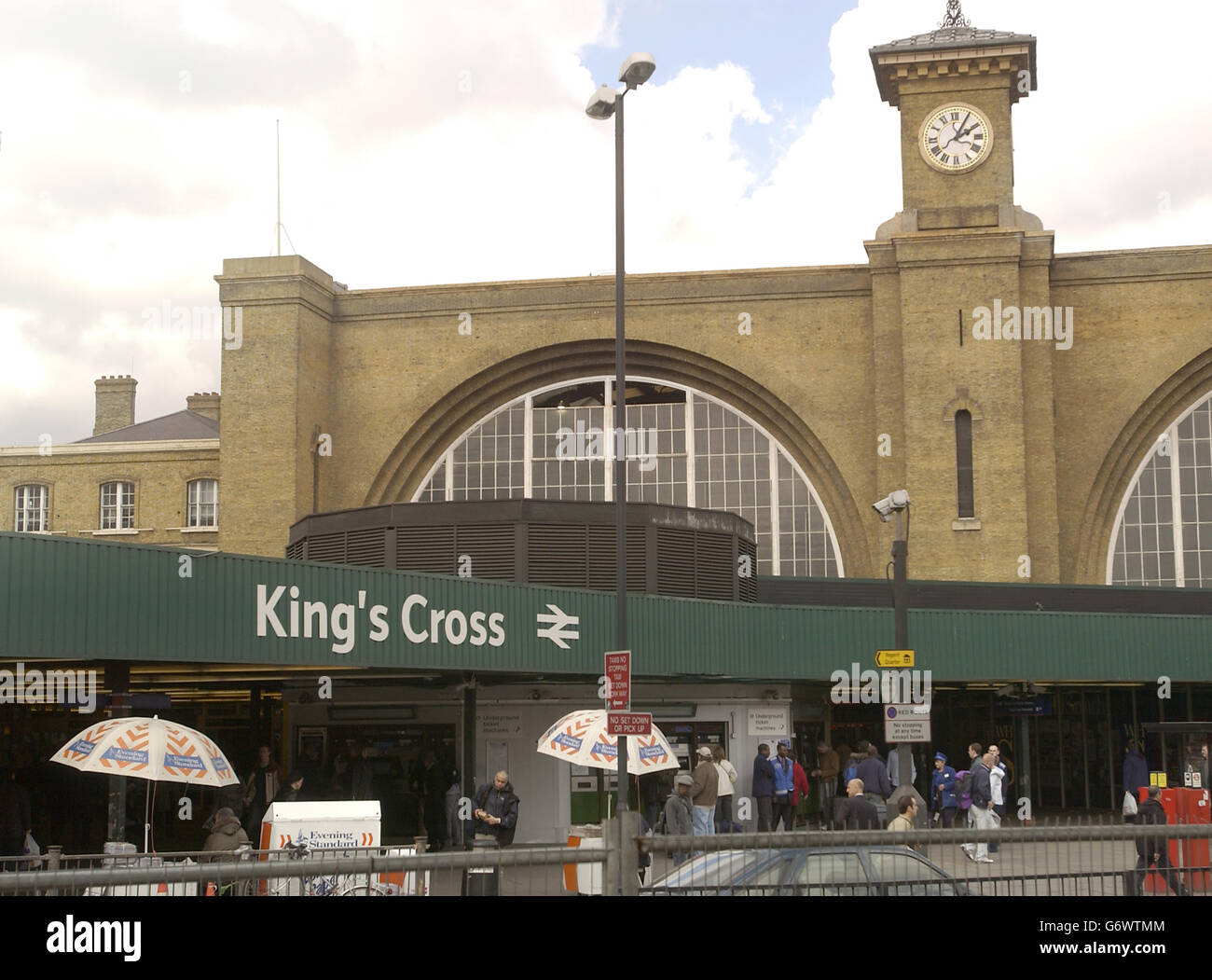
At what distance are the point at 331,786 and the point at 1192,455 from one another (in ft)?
89.8

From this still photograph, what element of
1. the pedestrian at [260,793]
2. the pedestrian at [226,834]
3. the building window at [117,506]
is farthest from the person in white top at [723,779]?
the building window at [117,506]

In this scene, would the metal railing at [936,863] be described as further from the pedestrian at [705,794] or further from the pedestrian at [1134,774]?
the pedestrian at [1134,774]

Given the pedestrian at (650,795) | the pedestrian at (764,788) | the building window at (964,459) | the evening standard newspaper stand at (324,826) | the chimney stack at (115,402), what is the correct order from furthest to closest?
the chimney stack at (115,402) < the building window at (964,459) < the pedestrian at (650,795) < the pedestrian at (764,788) < the evening standard newspaper stand at (324,826)

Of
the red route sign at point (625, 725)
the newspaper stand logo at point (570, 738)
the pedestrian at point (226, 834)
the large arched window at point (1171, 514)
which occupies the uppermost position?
the large arched window at point (1171, 514)

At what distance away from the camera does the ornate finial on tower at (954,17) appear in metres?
43.8

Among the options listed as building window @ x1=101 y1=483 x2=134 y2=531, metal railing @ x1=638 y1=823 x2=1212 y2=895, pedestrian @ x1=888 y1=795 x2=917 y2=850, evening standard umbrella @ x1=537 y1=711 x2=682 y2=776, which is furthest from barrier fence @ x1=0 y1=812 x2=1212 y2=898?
building window @ x1=101 y1=483 x2=134 y2=531

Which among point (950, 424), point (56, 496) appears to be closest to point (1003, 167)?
point (950, 424)

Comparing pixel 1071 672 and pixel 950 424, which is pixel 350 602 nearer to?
pixel 1071 672

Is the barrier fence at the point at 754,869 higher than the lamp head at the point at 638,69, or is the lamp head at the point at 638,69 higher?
the lamp head at the point at 638,69

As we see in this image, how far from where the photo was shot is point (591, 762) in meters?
19.3

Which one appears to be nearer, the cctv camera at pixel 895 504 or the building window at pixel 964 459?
the cctv camera at pixel 895 504

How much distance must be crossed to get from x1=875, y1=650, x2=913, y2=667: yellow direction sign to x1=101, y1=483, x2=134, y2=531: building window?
33862 millimetres

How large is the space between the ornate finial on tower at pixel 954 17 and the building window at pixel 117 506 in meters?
30.2

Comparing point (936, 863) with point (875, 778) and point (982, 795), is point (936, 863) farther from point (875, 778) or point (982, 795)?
point (875, 778)
